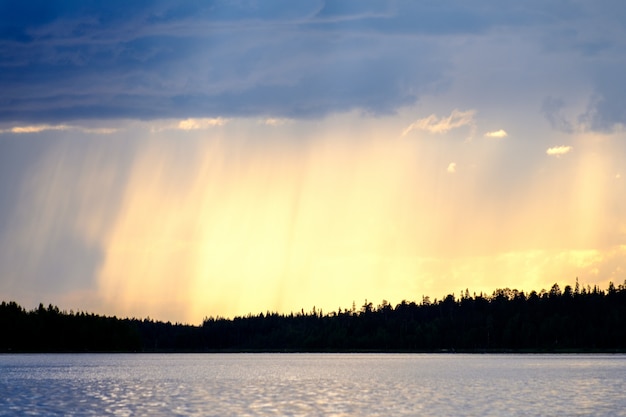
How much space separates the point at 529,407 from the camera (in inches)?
3132

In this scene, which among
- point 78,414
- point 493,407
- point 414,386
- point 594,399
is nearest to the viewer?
point 78,414

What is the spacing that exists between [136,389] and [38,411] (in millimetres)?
31392

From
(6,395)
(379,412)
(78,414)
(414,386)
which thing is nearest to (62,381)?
(6,395)

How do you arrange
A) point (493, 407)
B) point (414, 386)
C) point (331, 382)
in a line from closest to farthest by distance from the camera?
point (493, 407)
point (414, 386)
point (331, 382)

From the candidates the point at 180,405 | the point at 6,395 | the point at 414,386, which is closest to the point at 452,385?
the point at 414,386

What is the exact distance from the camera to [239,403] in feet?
276

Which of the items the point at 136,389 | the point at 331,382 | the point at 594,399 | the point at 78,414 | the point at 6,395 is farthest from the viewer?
the point at 331,382

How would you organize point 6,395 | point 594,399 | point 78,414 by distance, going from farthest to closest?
point 6,395
point 594,399
point 78,414

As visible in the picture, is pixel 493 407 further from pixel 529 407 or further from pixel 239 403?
pixel 239 403

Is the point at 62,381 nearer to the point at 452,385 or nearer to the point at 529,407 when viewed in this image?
the point at 452,385

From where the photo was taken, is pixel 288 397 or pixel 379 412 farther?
pixel 288 397

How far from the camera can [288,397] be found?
9119cm

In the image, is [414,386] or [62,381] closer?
[414,386]

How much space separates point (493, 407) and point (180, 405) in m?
26.1
